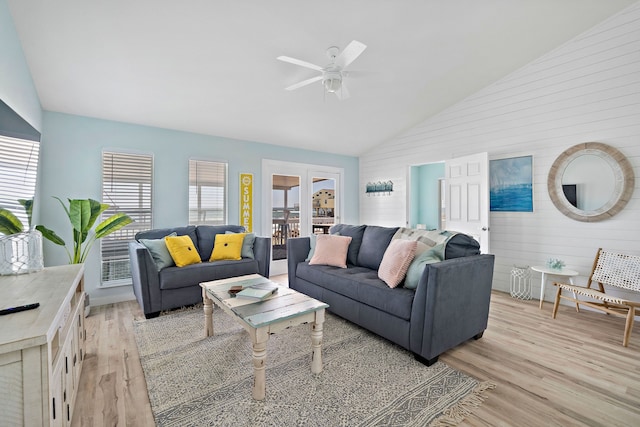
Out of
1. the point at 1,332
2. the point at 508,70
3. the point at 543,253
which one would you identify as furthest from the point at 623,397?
the point at 508,70

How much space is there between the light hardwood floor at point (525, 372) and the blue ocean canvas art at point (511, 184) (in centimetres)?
156

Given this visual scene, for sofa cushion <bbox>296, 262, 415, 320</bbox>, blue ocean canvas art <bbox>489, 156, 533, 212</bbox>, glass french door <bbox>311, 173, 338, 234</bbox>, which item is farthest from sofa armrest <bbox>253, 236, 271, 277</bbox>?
blue ocean canvas art <bbox>489, 156, 533, 212</bbox>

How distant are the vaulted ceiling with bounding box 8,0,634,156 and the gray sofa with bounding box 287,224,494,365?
7.16 ft

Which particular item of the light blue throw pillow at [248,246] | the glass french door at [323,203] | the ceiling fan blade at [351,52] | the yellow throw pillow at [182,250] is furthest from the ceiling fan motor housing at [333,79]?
the glass french door at [323,203]

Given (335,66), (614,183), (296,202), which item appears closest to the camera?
(335,66)

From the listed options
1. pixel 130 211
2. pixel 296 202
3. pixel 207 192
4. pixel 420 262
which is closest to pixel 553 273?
pixel 420 262

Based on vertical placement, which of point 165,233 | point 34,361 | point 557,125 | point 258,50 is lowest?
point 34,361

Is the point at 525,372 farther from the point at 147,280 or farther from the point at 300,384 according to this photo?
the point at 147,280

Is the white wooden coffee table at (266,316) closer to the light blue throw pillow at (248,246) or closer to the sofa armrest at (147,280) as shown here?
the sofa armrest at (147,280)

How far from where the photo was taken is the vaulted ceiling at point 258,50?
2438 millimetres

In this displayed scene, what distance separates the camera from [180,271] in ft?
10.8

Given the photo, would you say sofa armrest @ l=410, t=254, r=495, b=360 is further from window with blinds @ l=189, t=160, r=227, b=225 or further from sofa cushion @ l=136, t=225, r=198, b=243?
window with blinds @ l=189, t=160, r=227, b=225

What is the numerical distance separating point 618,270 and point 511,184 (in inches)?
60.9

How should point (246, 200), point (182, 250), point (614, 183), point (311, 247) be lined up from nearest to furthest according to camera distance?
point (614, 183) < point (182, 250) < point (311, 247) < point (246, 200)
